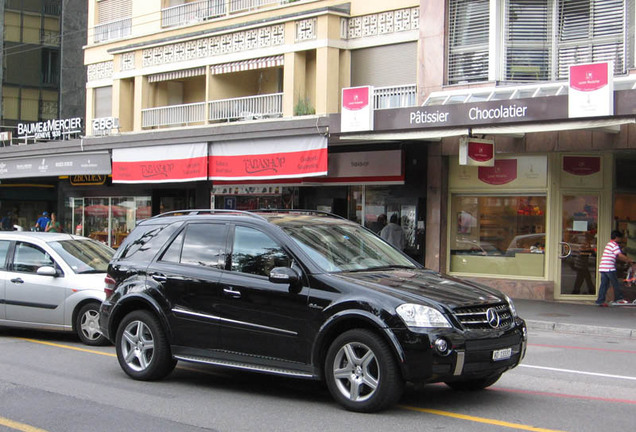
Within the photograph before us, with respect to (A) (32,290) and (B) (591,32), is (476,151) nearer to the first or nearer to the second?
(B) (591,32)

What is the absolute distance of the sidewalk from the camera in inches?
533

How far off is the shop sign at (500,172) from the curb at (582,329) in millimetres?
4841

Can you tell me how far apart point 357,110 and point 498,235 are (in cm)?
457

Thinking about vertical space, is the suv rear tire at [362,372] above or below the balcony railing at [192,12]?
below

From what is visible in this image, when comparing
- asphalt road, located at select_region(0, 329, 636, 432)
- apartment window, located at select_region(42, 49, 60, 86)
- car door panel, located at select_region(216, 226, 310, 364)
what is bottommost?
asphalt road, located at select_region(0, 329, 636, 432)

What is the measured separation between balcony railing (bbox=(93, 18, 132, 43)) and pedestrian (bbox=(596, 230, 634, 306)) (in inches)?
741

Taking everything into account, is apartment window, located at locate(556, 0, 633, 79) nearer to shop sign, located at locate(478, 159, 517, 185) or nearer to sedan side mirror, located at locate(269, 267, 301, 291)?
shop sign, located at locate(478, 159, 517, 185)

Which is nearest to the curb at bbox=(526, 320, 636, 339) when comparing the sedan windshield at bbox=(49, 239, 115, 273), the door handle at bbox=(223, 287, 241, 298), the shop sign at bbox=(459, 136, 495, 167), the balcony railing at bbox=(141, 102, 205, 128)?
the shop sign at bbox=(459, 136, 495, 167)

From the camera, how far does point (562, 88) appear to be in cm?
1667

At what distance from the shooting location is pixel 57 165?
1060 inches

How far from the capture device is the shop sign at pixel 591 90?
1418 centimetres

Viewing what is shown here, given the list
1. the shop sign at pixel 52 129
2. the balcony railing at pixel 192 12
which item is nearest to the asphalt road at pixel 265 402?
the balcony railing at pixel 192 12

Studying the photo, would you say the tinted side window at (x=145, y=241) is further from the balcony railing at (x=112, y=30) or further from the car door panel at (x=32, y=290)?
the balcony railing at (x=112, y=30)

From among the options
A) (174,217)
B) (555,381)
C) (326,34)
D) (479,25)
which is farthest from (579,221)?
(174,217)
